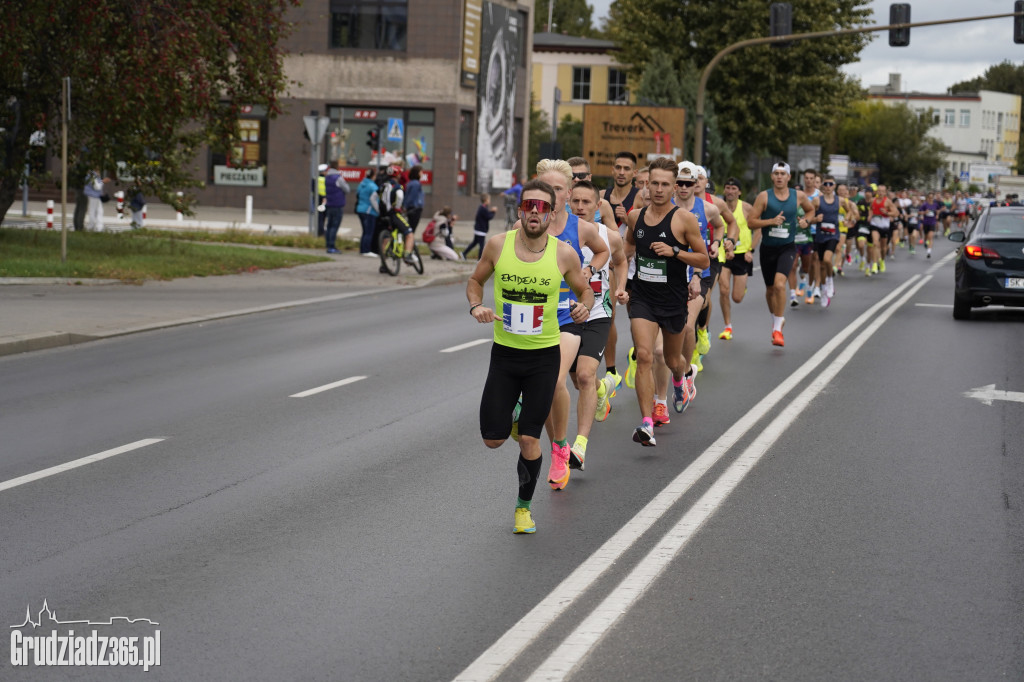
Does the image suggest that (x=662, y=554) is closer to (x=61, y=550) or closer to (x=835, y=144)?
(x=61, y=550)

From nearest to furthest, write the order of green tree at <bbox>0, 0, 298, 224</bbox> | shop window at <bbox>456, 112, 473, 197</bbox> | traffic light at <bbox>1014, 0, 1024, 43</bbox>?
green tree at <bbox>0, 0, 298, 224</bbox>, traffic light at <bbox>1014, 0, 1024, 43</bbox>, shop window at <bbox>456, 112, 473, 197</bbox>

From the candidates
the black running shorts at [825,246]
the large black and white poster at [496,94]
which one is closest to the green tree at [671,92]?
the large black and white poster at [496,94]

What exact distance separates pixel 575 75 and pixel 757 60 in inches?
965

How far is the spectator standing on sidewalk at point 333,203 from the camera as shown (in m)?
30.5

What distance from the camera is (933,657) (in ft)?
17.9

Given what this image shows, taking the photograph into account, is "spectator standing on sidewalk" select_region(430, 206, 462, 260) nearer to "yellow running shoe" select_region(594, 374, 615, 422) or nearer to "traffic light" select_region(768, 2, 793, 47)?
"traffic light" select_region(768, 2, 793, 47)

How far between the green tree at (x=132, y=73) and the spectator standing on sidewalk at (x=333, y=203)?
11.9ft

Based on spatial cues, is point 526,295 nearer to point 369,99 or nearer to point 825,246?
point 825,246

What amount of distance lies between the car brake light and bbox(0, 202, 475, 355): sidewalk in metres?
7.76

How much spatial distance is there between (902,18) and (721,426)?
920 inches

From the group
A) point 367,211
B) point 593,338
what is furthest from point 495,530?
point 367,211

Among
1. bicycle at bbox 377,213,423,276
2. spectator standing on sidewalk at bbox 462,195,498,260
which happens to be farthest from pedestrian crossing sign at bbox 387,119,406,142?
bicycle at bbox 377,213,423,276

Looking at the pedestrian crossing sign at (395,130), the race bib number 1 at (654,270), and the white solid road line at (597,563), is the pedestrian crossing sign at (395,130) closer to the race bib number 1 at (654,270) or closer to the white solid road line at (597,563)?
the white solid road line at (597,563)

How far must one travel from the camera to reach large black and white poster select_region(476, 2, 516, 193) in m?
52.5
